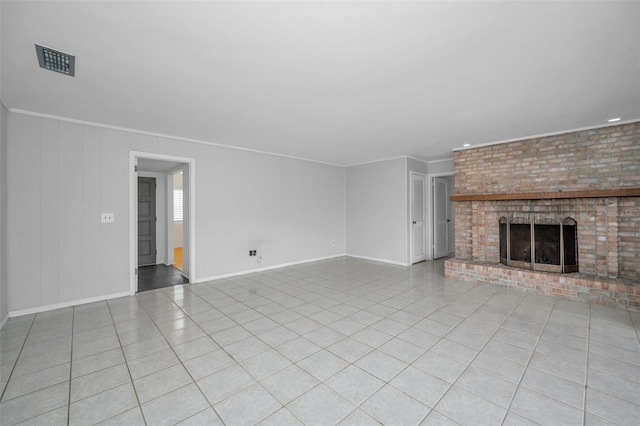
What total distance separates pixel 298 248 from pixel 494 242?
3996 millimetres

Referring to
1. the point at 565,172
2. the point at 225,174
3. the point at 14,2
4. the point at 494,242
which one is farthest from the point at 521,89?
the point at 225,174

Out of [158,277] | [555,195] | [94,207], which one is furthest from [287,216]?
[555,195]

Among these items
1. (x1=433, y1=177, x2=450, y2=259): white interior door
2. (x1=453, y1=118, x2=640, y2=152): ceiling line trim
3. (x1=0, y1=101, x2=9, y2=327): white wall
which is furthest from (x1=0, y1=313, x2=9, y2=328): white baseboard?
(x1=433, y1=177, x2=450, y2=259): white interior door

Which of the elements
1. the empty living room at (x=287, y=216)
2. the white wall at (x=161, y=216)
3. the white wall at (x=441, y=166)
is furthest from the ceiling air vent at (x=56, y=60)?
the white wall at (x=441, y=166)

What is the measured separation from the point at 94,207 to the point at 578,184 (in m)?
7.15

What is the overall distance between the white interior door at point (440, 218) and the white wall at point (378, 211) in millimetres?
1269

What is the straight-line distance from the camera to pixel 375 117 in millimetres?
3648

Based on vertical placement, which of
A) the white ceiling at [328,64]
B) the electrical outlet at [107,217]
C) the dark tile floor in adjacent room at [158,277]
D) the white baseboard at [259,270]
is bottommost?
the dark tile floor in adjacent room at [158,277]

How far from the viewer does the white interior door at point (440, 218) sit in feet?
22.7

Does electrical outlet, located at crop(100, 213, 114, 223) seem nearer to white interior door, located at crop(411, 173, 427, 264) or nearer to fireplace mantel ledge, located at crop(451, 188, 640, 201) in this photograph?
white interior door, located at crop(411, 173, 427, 264)

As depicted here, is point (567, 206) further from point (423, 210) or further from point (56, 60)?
point (56, 60)

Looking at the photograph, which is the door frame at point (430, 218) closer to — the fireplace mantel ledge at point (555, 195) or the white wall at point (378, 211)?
the white wall at point (378, 211)

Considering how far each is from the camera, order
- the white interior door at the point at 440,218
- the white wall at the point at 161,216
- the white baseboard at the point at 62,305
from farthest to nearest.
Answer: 1. the white interior door at the point at 440,218
2. the white wall at the point at 161,216
3. the white baseboard at the point at 62,305

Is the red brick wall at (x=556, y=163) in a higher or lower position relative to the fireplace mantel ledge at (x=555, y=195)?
higher
